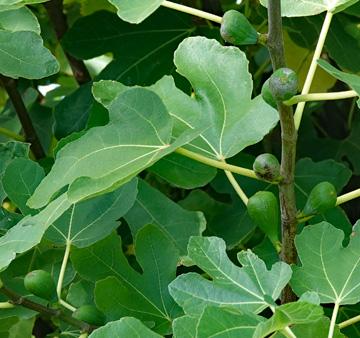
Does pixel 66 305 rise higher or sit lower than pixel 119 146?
lower

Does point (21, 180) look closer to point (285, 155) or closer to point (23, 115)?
point (285, 155)

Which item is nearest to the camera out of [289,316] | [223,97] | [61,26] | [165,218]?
[289,316]

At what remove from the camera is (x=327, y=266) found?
85 centimetres

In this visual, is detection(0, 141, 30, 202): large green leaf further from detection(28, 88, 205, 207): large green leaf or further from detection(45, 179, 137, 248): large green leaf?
detection(28, 88, 205, 207): large green leaf

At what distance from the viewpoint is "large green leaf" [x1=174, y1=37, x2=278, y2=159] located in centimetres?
→ 91

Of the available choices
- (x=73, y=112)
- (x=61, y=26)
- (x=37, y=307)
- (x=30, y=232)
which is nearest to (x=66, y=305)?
(x=37, y=307)

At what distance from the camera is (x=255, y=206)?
890 millimetres

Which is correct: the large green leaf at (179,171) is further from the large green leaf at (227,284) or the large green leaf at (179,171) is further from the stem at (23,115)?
the stem at (23,115)

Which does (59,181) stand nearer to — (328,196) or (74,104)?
(328,196)

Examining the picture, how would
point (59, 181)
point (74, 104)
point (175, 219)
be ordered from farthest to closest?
point (74, 104)
point (175, 219)
point (59, 181)

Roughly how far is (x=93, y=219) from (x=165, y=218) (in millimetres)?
137

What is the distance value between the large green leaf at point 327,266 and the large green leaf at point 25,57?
31 cm

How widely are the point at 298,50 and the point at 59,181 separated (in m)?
0.86

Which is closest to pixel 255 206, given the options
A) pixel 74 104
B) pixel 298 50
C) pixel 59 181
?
pixel 59 181
